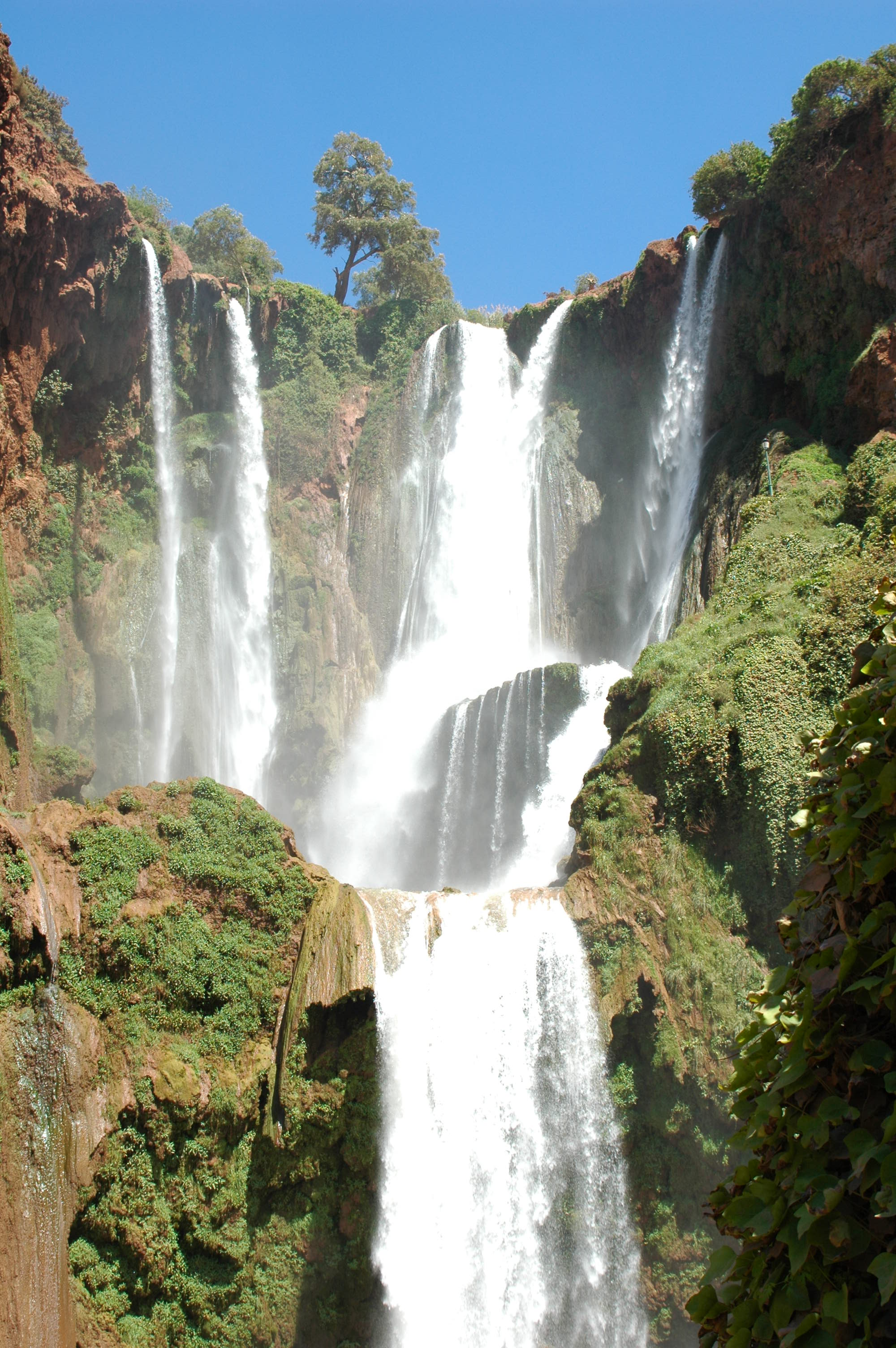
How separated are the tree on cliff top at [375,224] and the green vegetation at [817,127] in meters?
17.7

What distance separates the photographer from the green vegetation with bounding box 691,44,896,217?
64.8 feet

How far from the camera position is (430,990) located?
45.5 feet

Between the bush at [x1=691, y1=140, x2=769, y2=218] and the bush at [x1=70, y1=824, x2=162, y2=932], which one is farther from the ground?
the bush at [x1=691, y1=140, x2=769, y2=218]

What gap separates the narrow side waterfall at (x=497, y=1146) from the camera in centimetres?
1277

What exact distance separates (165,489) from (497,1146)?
935 inches

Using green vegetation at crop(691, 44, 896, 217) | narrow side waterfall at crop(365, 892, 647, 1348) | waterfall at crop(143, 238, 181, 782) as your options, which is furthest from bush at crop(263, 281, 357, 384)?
narrow side waterfall at crop(365, 892, 647, 1348)

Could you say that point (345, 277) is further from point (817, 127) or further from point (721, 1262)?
point (721, 1262)

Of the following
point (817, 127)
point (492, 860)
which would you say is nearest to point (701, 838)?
point (492, 860)

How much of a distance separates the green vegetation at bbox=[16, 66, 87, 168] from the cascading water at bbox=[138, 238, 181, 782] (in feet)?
14.3

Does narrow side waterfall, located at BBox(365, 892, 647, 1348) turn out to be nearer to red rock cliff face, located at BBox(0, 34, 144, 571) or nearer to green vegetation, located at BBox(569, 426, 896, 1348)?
green vegetation, located at BBox(569, 426, 896, 1348)

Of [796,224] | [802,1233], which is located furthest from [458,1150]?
[796,224]

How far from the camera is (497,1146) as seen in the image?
1334 centimetres

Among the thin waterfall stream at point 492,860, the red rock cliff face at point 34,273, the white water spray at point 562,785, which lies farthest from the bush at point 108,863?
the red rock cliff face at point 34,273

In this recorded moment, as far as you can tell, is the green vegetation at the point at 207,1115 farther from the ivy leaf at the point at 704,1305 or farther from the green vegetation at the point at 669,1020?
the ivy leaf at the point at 704,1305
